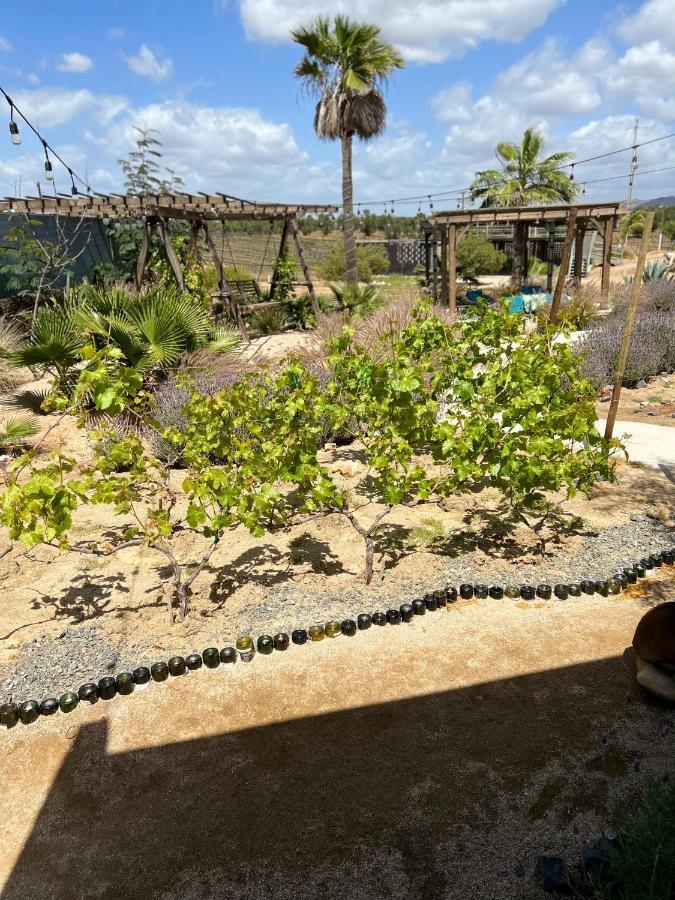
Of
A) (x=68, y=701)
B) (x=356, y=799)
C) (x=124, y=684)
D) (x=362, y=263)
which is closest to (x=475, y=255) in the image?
(x=362, y=263)

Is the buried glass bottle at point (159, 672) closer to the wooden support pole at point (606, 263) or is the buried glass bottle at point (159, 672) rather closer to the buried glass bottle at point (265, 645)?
the buried glass bottle at point (265, 645)

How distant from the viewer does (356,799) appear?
2.53 metres

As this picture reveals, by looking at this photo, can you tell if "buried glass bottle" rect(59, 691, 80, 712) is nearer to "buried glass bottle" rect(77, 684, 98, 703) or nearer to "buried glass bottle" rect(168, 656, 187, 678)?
"buried glass bottle" rect(77, 684, 98, 703)

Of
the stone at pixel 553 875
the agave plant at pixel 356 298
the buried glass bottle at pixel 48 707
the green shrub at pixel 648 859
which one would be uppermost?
the agave plant at pixel 356 298

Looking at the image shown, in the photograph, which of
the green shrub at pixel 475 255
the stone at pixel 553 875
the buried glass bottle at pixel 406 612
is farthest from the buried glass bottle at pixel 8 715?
the green shrub at pixel 475 255

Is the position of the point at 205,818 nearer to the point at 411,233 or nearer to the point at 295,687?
the point at 295,687

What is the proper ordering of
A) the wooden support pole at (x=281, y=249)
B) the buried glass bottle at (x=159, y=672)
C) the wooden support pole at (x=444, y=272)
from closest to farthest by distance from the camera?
the buried glass bottle at (x=159, y=672), the wooden support pole at (x=281, y=249), the wooden support pole at (x=444, y=272)

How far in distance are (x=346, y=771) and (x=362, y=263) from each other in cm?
2556

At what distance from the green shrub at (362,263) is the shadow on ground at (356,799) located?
22.4m

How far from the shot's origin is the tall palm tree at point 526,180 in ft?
66.0

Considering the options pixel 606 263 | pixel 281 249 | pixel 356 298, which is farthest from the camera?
pixel 606 263

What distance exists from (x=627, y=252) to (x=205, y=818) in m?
40.9

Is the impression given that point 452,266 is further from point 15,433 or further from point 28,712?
point 28,712

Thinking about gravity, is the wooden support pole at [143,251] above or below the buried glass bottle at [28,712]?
above
